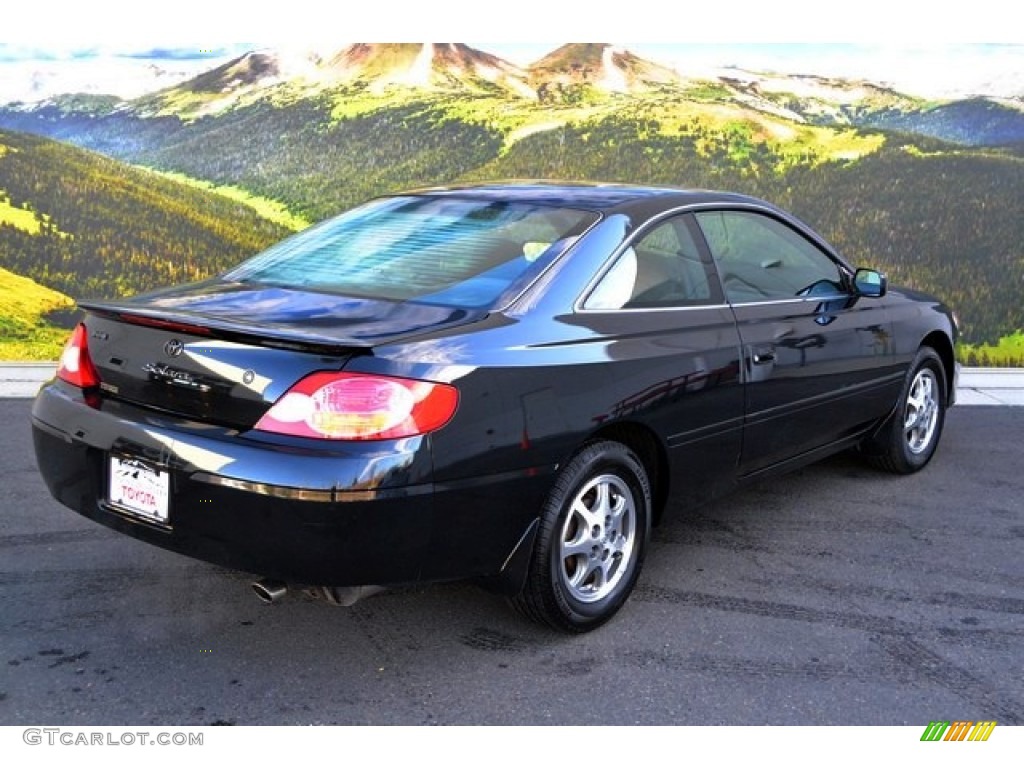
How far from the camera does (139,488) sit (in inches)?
116

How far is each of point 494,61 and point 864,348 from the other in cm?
629

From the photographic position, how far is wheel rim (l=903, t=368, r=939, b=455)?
17.4 ft

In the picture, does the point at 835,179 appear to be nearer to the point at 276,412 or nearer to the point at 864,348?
the point at 864,348

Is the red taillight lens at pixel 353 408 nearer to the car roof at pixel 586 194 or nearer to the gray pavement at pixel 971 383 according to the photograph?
the car roof at pixel 586 194

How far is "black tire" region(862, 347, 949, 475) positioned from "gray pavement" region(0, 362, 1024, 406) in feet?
7.05

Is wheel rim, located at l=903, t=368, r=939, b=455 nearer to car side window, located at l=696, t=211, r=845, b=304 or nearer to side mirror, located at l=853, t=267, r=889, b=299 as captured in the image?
side mirror, located at l=853, t=267, r=889, b=299

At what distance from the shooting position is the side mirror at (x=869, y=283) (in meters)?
4.61

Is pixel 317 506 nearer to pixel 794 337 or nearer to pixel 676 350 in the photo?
pixel 676 350

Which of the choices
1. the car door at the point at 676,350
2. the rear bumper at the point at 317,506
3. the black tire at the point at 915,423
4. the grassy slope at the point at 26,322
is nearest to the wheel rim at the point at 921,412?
the black tire at the point at 915,423

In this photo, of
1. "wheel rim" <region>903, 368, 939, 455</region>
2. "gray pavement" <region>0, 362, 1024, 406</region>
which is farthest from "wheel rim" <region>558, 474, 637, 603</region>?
"gray pavement" <region>0, 362, 1024, 406</region>

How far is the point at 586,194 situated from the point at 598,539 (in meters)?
1.33

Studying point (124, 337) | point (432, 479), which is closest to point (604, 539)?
point (432, 479)

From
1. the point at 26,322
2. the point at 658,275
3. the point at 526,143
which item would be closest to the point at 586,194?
the point at 658,275

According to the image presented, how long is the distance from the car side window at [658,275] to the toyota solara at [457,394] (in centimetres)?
1
